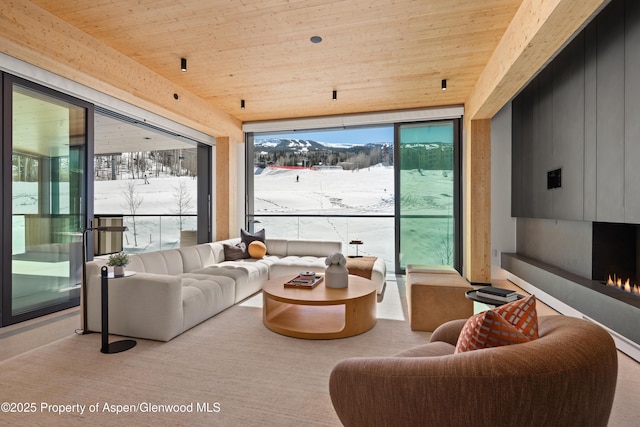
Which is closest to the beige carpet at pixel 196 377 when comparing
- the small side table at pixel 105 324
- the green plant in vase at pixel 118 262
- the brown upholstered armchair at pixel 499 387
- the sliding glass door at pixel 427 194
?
the small side table at pixel 105 324

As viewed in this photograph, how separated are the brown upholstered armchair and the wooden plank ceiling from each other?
2816 mm

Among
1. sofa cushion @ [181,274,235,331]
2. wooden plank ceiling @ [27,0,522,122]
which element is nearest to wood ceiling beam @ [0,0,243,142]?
wooden plank ceiling @ [27,0,522,122]

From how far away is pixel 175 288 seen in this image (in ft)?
9.13

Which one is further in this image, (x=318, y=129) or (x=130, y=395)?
(x=318, y=129)

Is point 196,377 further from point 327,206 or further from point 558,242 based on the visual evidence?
point 327,206

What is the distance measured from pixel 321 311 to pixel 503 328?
2439mm

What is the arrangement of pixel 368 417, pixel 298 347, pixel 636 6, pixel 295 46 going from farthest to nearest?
pixel 295 46 < pixel 298 347 < pixel 636 6 < pixel 368 417

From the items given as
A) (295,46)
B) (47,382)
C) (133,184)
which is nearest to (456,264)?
(295,46)

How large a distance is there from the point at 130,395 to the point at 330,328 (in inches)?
62.3

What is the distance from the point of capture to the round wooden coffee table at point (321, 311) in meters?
2.89

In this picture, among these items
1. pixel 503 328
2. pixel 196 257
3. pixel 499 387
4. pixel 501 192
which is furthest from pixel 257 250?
pixel 499 387

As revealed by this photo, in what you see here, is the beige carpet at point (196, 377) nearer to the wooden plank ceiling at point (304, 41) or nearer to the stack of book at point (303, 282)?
the stack of book at point (303, 282)

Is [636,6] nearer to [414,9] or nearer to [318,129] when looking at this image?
[414,9]

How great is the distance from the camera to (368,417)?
3.52ft
